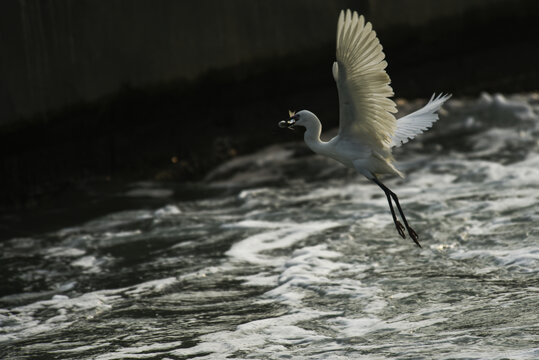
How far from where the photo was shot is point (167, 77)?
938 centimetres

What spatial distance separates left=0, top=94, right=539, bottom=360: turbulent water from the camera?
477cm

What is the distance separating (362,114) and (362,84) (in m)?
0.37

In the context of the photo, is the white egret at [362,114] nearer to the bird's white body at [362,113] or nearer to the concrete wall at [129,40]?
the bird's white body at [362,113]

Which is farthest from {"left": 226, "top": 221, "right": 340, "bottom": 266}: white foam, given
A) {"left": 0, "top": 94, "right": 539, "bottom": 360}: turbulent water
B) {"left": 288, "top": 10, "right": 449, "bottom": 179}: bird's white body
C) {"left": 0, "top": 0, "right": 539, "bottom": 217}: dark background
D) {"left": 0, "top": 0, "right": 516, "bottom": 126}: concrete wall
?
{"left": 0, "top": 0, "right": 516, "bottom": 126}: concrete wall

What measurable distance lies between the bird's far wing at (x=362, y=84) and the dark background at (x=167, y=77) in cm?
404

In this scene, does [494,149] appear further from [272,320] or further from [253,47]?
[272,320]

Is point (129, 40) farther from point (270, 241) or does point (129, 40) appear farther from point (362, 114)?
point (362, 114)

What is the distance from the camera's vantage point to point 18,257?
287 inches

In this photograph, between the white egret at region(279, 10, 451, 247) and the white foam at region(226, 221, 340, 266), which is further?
the white foam at region(226, 221, 340, 266)

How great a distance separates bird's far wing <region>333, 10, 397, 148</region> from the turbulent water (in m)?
1.03

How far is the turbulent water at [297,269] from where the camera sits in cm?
477

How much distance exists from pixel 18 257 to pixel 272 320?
305cm

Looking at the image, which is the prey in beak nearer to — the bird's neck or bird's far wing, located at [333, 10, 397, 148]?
the bird's neck

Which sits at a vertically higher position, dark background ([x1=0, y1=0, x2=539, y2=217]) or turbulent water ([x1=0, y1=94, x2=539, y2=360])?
dark background ([x1=0, y1=0, x2=539, y2=217])
